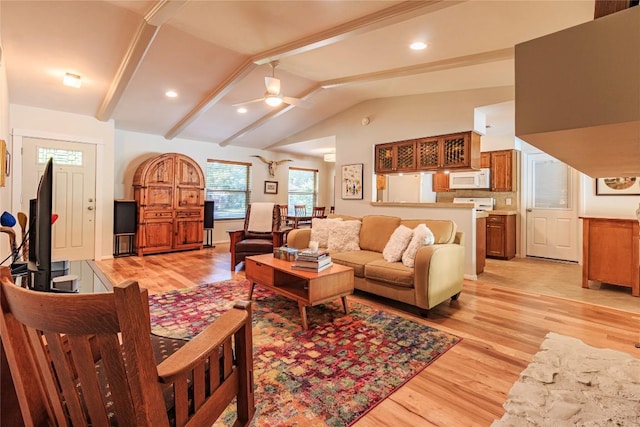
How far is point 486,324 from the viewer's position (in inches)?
107

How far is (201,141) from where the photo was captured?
676 cm

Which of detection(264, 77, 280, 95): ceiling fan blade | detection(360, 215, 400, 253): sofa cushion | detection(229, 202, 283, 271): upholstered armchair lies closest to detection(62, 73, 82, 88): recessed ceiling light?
detection(264, 77, 280, 95): ceiling fan blade

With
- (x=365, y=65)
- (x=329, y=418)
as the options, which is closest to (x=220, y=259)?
(x=365, y=65)

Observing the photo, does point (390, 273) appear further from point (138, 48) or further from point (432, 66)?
point (138, 48)

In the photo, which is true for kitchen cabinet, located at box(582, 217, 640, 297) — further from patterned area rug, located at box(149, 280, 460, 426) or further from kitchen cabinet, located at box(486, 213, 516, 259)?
patterned area rug, located at box(149, 280, 460, 426)

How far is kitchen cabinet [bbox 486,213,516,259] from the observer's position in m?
5.61

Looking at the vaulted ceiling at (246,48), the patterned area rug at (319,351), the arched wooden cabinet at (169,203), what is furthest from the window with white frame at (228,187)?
the patterned area rug at (319,351)

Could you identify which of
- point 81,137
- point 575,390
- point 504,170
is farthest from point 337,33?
point 504,170

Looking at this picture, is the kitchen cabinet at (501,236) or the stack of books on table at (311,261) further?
the kitchen cabinet at (501,236)

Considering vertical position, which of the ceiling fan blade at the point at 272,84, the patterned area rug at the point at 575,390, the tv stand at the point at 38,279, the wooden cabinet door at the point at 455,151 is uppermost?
the ceiling fan blade at the point at 272,84

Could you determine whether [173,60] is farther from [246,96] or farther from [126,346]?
[126,346]

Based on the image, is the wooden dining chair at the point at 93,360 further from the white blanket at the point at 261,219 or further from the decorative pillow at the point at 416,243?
the white blanket at the point at 261,219

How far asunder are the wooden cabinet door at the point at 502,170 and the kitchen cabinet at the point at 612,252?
2244 mm

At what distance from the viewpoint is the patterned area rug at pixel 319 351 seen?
1.64 m
